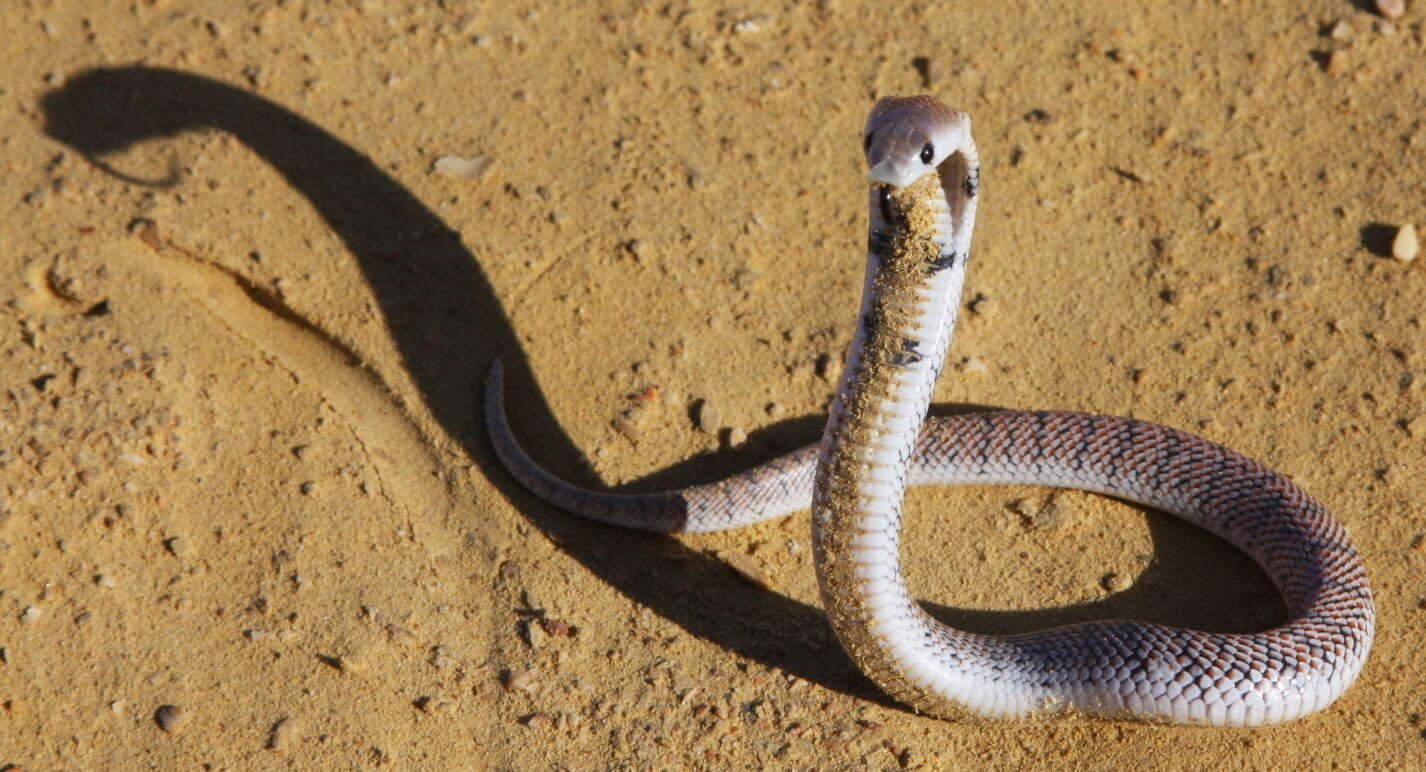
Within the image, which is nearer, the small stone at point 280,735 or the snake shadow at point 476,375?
the small stone at point 280,735

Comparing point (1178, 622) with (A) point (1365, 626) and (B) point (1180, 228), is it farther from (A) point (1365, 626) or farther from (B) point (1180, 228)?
(B) point (1180, 228)

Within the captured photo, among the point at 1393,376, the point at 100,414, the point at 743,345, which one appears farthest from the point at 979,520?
the point at 100,414

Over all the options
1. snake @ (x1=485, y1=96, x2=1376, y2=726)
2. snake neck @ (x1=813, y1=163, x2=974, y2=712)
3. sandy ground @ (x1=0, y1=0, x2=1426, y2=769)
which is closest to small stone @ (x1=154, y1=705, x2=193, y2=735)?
sandy ground @ (x1=0, y1=0, x2=1426, y2=769)

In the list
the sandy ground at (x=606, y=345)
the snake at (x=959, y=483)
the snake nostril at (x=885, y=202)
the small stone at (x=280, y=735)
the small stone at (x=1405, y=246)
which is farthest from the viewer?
the small stone at (x=1405, y=246)

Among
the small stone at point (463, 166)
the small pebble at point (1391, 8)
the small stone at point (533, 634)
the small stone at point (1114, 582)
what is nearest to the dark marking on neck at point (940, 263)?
the small stone at point (1114, 582)

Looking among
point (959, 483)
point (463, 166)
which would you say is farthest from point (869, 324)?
point (463, 166)

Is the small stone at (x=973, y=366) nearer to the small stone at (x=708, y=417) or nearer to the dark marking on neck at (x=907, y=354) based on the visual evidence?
the small stone at (x=708, y=417)
